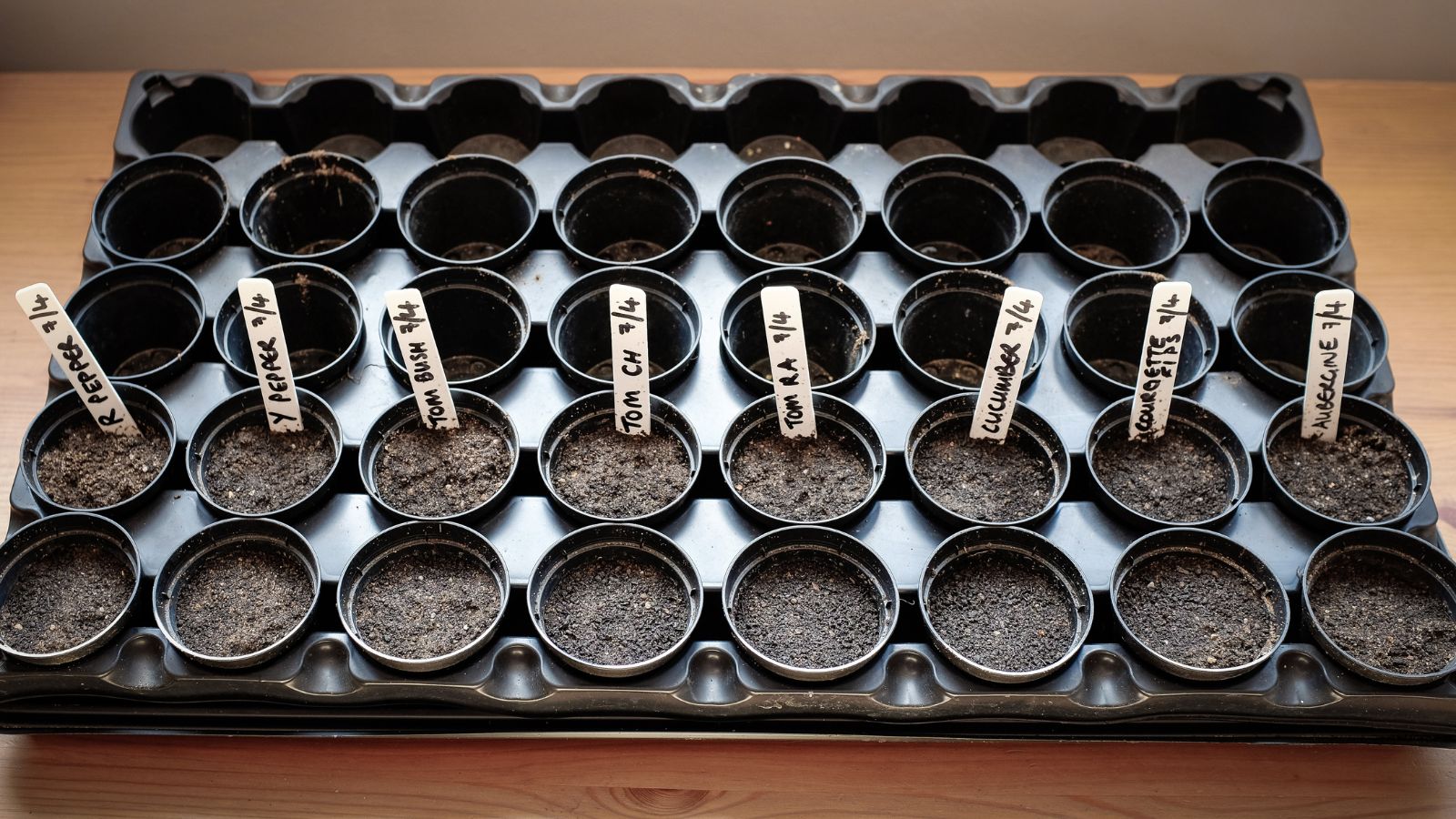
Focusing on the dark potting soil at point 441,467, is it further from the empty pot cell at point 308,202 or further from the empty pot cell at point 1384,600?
the empty pot cell at point 1384,600

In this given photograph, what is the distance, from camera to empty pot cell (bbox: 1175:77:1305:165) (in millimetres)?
1447

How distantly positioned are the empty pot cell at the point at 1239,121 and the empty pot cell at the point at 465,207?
840 millimetres

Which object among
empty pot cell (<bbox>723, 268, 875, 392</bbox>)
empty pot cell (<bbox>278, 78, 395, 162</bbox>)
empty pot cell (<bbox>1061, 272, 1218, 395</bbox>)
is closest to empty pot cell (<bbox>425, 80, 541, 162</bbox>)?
empty pot cell (<bbox>278, 78, 395, 162</bbox>)

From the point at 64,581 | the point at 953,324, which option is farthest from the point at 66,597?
the point at 953,324

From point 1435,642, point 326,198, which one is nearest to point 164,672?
point 326,198

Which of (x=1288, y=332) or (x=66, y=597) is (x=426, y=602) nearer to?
(x=66, y=597)

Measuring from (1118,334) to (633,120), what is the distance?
26.0 inches

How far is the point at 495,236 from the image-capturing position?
4.74 ft

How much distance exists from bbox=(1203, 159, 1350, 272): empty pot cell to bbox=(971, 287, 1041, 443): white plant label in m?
0.37

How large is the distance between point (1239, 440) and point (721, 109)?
72cm

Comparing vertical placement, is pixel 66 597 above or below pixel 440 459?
below

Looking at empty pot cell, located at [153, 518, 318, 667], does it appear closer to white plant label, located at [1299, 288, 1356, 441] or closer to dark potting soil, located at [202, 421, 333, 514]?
dark potting soil, located at [202, 421, 333, 514]

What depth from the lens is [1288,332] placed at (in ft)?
4.40

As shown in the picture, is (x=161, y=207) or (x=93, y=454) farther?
(x=161, y=207)
